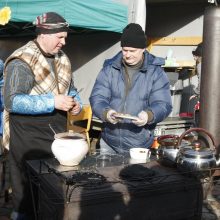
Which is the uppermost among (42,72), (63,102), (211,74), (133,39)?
(133,39)

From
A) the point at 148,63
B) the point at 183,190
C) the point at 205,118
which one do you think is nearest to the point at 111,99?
the point at 148,63

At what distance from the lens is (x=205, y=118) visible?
15.9 feet

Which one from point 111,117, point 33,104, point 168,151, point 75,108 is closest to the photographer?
point 168,151

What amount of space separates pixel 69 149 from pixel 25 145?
2.18 ft

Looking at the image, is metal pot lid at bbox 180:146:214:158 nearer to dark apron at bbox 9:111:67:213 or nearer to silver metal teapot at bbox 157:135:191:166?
silver metal teapot at bbox 157:135:191:166

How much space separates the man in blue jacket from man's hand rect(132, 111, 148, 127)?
105 mm

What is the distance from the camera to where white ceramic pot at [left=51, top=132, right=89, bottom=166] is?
2.41 m

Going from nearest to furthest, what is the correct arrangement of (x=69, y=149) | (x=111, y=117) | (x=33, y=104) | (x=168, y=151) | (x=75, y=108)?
1. (x=69, y=149)
2. (x=168, y=151)
3. (x=33, y=104)
4. (x=111, y=117)
5. (x=75, y=108)

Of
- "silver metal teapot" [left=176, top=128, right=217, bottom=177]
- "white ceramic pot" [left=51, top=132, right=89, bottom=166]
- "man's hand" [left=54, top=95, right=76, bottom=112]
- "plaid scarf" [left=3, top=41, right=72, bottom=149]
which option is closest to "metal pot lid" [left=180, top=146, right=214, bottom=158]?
"silver metal teapot" [left=176, top=128, right=217, bottom=177]

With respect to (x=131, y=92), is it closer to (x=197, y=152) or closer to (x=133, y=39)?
(x=133, y=39)

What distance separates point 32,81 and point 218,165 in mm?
1388

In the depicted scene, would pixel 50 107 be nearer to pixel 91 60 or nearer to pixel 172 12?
pixel 91 60

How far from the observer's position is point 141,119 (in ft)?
9.23

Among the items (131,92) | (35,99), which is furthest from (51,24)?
(131,92)
